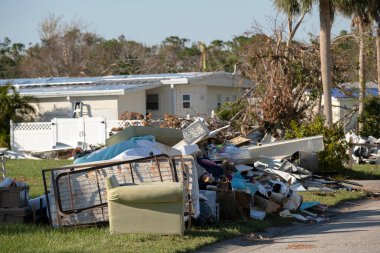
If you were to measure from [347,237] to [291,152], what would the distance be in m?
8.90

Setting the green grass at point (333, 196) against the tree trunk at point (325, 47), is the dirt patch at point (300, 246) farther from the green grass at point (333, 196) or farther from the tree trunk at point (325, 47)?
the tree trunk at point (325, 47)

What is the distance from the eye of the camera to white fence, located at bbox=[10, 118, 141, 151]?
3284 centimetres

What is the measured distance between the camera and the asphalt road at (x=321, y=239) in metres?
11.2

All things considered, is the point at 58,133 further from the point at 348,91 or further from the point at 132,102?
the point at 348,91

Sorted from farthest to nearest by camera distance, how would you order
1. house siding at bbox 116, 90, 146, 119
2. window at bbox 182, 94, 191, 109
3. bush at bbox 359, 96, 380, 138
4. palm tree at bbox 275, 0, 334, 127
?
window at bbox 182, 94, 191, 109, house siding at bbox 116, 90, 146, 119, bush at bbox 359, 96, 380, 138, palm tree at bbox 275, 0, 334, 127

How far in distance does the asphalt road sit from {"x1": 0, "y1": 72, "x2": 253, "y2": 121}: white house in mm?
19606

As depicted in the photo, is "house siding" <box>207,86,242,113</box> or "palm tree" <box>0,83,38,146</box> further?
"house siding" <box>207,86,242,113</box>

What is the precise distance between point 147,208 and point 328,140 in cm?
1273

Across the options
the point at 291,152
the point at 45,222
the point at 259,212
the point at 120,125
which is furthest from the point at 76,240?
the point at 120,125

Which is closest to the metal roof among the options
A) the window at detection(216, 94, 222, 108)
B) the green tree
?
the window at detection(216, 94, 222, 108)

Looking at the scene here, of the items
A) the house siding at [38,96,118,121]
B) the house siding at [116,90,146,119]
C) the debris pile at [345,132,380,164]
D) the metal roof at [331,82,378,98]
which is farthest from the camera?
the house siding at [116,90,146,119]

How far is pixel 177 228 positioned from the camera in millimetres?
11492

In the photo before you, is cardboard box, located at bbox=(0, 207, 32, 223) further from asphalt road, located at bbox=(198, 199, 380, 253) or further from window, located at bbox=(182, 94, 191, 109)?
window, located at bbox=(182, 94, 191, 109)

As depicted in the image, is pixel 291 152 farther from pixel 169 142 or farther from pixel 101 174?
pixel 101 174
